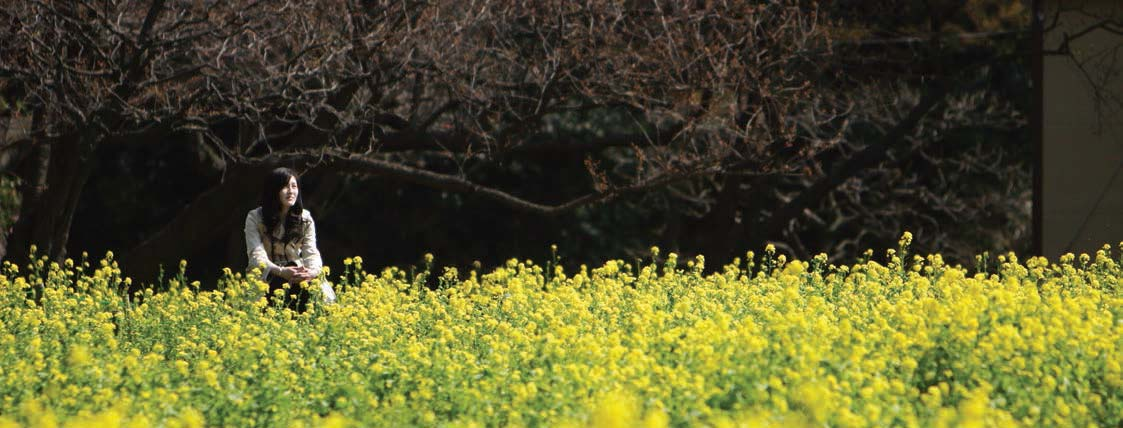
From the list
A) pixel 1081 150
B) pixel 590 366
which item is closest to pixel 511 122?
pixel 1081 150

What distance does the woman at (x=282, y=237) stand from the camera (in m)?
8.27

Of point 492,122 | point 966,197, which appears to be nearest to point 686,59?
point 492,122

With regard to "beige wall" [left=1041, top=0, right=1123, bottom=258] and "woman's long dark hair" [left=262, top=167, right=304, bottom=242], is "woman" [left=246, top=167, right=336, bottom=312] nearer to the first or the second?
"woman's long dark hair" [left=262, top=167, right=304, bottom=242]

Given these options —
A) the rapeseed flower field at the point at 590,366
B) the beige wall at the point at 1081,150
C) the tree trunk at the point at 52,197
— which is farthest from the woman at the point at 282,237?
the beige wall at the point at 1081,150

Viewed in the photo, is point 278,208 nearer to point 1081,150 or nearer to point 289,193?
point 289,193

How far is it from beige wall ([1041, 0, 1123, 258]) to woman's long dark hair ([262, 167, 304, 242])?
590cm

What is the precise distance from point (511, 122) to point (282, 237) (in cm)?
342

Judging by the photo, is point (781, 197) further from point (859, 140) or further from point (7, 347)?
point (7, 347)

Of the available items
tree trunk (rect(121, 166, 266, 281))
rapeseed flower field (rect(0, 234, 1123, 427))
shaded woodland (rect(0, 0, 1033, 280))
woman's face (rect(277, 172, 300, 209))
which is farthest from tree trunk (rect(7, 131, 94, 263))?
rapeseed flower field (rect(0, 234, 1123, 427))

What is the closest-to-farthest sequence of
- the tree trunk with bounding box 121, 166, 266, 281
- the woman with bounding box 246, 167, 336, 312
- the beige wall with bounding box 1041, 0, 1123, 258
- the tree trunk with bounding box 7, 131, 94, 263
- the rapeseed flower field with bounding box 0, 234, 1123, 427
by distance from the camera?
the rapeseed flower field with bounding box 0, 234, 1123, 427 → the woman with bounding box 246, 167, 336, 312 → the tree trunk with bounding box 7, 131, 94, 263 → the beige wall with bounding box 1041, 0, 1123, 258 → the tree trunk with bounding box 121, 166, 266, 281

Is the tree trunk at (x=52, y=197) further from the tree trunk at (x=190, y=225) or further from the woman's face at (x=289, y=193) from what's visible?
the woman's face at (x=289, y=193)

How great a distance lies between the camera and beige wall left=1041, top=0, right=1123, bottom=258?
11.4m

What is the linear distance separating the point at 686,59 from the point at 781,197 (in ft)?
15.3

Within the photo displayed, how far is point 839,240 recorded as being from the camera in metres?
17.3
